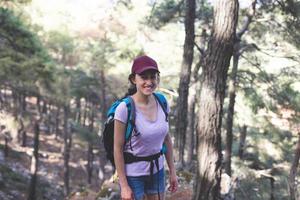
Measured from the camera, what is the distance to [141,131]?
2.90 meters

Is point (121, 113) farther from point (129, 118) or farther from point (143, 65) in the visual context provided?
point (143, 65)

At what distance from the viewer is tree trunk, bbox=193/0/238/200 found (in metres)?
5.14

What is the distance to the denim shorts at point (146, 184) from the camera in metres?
3.04

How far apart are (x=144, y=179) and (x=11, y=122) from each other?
39.8 feet

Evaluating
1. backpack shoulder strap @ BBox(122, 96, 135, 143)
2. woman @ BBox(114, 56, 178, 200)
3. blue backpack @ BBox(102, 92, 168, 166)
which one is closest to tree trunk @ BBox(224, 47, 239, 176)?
blue backpack @ BBox(102, 92, 168, 166)

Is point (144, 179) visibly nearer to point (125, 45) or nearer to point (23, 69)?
point (23, 69)

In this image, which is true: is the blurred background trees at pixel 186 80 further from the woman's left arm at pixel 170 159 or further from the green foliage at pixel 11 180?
the woman's left arm at pixel 170 159

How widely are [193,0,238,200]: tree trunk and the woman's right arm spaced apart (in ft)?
7.86

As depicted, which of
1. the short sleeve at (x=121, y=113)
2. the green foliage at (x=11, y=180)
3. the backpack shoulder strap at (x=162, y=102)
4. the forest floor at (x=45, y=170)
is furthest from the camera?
the forest floor at (x=45, y=170)

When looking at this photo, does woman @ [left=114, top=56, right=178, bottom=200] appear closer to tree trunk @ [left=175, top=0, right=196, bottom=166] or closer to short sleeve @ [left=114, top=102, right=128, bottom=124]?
short sleeve @ [left=114, top=102, right=128, bottom=124]

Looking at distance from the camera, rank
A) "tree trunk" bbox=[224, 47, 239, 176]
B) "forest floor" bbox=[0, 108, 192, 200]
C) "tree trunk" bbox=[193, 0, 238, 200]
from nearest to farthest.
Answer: "tree trunk" bbox=[193, 0, 238, 200] → "tree trunk" bbox=[224, 47, 239, 176] → "forest floor" bbox=[0, 108, 192, 200]

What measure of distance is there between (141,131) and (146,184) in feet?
1.62

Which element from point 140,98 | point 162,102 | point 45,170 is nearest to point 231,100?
point 162,102

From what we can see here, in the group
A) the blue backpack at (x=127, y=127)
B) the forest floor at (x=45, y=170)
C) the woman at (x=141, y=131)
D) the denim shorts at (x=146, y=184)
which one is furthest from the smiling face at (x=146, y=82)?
the forest floor at (x=45, y=170)
